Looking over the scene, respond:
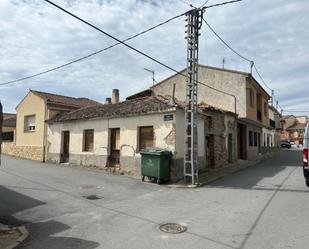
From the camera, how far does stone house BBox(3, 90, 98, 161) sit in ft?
73.7

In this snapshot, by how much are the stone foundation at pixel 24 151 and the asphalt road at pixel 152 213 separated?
8011 mm

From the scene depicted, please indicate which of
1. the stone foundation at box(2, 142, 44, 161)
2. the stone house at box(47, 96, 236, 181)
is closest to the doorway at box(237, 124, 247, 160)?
the stone house at box(47, 96, 236, 181)

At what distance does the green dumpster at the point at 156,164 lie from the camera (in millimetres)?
13992

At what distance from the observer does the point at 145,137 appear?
16094 mm

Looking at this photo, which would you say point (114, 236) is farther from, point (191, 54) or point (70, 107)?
point (70, 107)

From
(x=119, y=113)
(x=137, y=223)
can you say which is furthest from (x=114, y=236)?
(x=119, y=113)

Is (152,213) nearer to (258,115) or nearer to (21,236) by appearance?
(21,236)

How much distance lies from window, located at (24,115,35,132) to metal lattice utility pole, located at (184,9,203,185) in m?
13.8

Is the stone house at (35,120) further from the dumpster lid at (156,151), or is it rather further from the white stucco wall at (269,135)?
the white stucco wall at (269,135)

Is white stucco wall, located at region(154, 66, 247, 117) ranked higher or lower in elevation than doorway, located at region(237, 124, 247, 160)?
higher

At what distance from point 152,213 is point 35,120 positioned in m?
17.0

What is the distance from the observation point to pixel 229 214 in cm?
836

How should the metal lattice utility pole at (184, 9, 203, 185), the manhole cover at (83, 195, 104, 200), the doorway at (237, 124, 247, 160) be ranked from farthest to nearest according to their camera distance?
the doorway at (237, 124, 247, 160)
the metal lattice utility pole at (184, 9, 203, 185)
the manhole cover at (83, 195, 104, 200)

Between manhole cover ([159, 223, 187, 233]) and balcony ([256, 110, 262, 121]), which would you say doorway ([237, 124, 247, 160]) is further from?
manhole cover ([159, 223, 187, 233])
